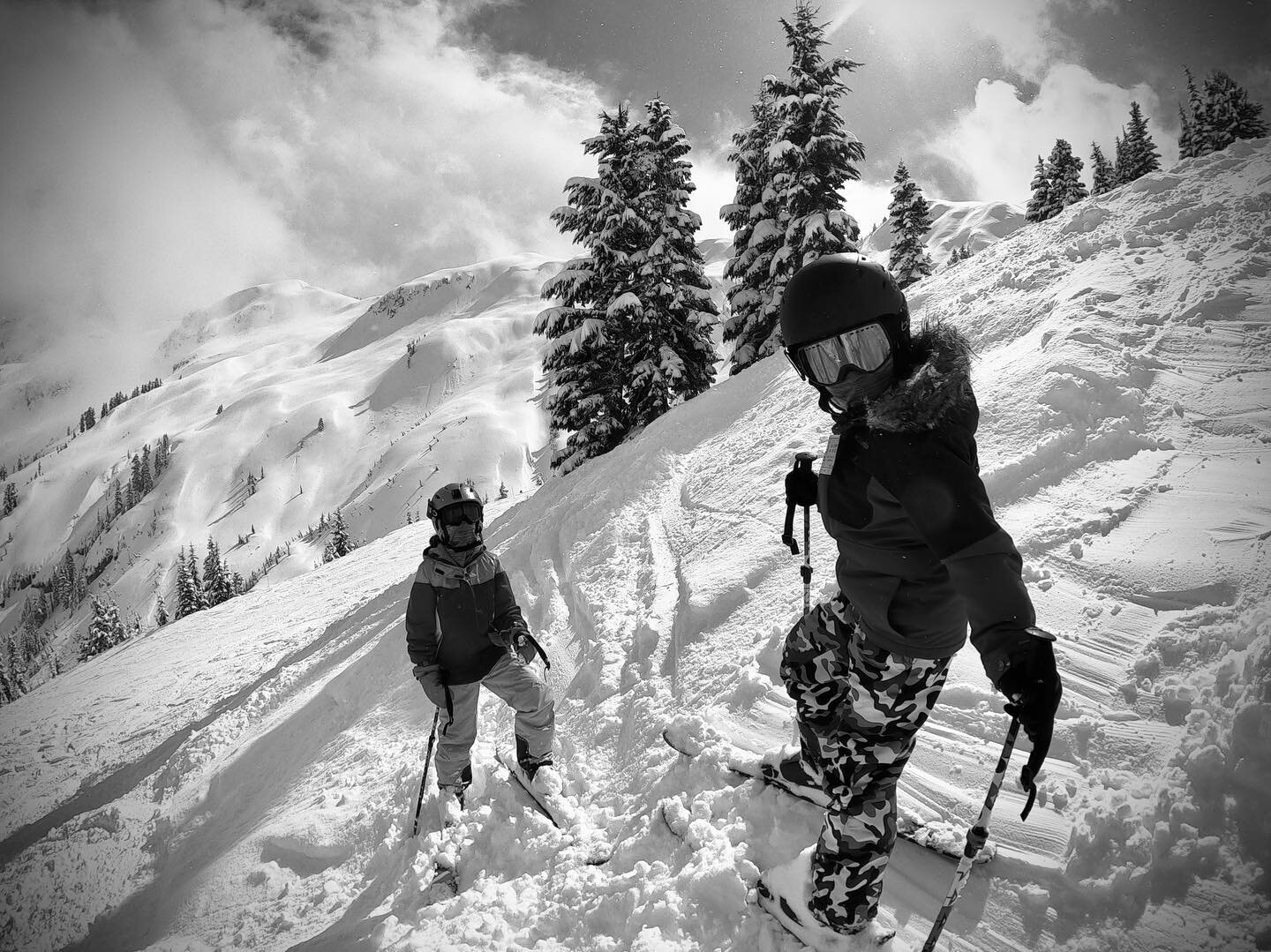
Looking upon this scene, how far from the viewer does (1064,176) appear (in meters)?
36.4

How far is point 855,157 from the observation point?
1661cm

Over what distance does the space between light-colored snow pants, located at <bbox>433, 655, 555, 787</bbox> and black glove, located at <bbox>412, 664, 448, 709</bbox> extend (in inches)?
2.4

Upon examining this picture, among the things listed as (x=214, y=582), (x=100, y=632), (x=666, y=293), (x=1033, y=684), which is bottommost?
(x=100, y=632)

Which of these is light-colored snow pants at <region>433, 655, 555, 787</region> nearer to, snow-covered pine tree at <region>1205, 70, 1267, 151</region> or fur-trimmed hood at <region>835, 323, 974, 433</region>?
fur-trimmed hood at <region>835, 323, 974, 433</region>

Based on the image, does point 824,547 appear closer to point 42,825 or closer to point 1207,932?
point 1207,932

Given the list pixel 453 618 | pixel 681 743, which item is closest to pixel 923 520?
pixel 681 743

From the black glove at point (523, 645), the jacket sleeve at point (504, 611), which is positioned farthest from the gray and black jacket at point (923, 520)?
the jacket sleeve at point (504, 611)

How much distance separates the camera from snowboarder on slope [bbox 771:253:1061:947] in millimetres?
2199

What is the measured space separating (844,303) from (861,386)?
36 centimetres

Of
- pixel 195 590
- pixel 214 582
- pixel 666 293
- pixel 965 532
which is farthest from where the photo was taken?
pixel 214 582

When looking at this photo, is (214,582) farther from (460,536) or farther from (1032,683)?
(1032,683)

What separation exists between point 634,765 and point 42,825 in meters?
7.61

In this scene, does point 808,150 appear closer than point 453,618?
No

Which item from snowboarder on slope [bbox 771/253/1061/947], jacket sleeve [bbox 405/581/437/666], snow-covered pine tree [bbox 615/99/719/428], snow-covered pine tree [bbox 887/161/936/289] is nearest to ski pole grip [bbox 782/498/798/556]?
snowboarder on slope [bbox 771/253/1061/947]
